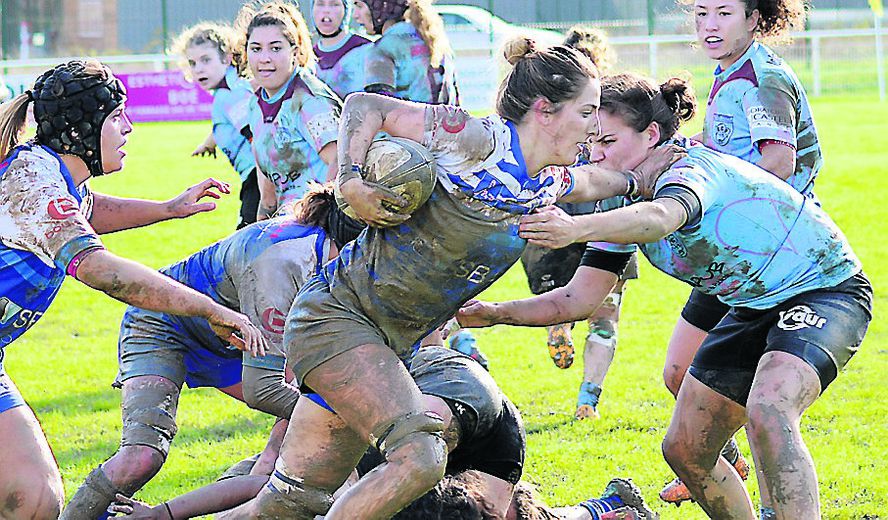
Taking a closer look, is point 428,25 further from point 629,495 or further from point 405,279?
point 405,279

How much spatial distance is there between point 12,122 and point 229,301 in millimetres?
1025

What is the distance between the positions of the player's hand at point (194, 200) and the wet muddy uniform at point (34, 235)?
0.69 meters

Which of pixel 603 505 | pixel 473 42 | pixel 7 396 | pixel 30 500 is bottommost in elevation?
pixel 603 505

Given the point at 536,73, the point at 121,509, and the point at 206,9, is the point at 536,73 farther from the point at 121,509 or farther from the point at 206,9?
the point at 206,9

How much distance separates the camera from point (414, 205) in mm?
3508

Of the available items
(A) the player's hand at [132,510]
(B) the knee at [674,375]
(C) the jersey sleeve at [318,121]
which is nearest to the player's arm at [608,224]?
(B) the knee at [674,375]

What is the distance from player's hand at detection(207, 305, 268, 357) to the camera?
13.1 feet

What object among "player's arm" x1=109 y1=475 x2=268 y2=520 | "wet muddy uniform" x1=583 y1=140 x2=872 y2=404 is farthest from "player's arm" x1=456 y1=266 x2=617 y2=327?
"player's arm" x1=109 y1=475 x2=268 y2=520

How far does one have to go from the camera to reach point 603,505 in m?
4.65

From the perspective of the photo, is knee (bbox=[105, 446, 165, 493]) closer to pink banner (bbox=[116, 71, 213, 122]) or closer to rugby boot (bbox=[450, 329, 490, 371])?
rugby boot (bbox=[450, 329, 490, 371])

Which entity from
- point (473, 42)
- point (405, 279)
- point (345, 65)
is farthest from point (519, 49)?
point (473, 42)

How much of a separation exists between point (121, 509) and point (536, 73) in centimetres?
216

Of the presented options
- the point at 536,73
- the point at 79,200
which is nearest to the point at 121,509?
the point at 79,200

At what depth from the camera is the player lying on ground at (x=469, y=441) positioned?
150 inches
